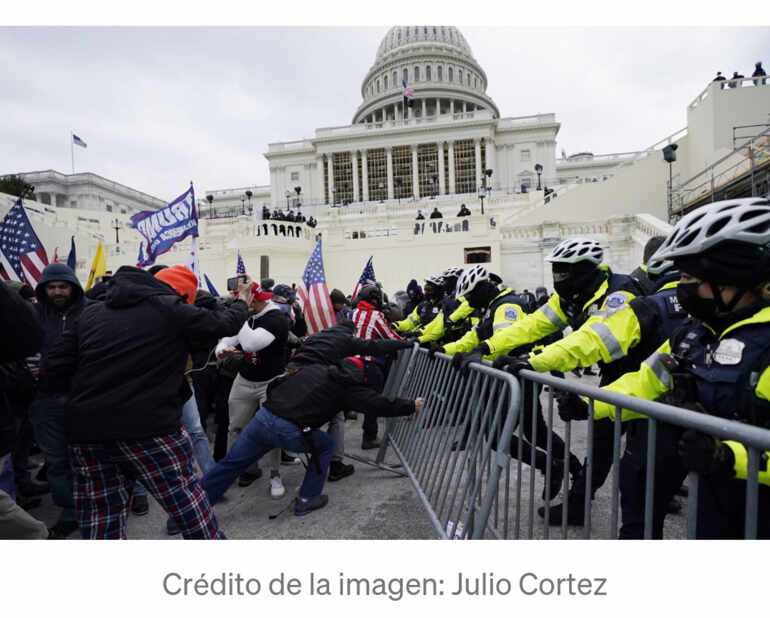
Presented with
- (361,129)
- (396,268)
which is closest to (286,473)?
(396,268)

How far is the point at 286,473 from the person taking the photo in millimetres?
4578

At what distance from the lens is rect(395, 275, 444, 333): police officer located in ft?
23.3

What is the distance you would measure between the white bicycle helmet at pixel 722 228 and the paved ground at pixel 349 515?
1902 millimetres

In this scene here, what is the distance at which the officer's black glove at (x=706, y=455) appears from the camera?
1363mm

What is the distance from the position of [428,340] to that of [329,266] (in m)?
18.7

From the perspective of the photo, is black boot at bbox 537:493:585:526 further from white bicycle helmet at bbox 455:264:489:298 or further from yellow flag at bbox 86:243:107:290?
yellow flag at bbox 86:243:107:290

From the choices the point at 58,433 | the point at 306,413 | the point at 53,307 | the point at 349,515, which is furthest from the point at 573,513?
the point at 53,307

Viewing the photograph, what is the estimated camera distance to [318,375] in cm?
350

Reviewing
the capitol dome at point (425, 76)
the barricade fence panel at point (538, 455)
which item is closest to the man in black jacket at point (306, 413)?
the barricade fence panel at point (538, 455)

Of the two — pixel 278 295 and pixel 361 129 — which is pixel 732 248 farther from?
pixel 361 129

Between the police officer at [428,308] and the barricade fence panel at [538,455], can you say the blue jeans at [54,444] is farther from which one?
the police officer at [428,308]

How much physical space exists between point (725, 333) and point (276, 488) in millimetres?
3581

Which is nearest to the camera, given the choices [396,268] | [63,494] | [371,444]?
[63,494]
